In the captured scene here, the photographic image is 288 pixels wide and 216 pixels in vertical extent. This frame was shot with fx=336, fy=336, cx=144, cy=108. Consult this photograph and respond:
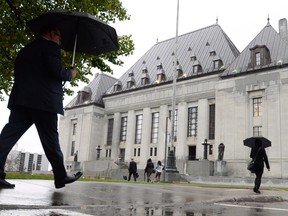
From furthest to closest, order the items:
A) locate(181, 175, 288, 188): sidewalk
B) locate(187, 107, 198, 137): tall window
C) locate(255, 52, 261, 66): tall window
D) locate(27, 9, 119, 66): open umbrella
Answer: locate(187, 107, 198, 137): tall window
locate(255, 52, 261, 66): tall window
locate(181, 175, 288, 188): sidewalk
locate(27, 9, 119, 66): open umbrella

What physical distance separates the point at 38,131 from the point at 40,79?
729mm

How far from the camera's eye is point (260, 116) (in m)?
43.8

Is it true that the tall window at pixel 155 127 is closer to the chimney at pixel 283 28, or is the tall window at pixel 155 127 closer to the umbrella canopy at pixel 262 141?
the chimney at pixel 283 28

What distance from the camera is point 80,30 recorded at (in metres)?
5.83

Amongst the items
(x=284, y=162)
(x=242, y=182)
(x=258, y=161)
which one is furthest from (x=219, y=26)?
(x=258, y=161)

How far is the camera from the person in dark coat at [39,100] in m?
4.61

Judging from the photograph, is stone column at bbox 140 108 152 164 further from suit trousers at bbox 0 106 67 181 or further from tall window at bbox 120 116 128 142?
suit trousers at bbox 0 106 67 181

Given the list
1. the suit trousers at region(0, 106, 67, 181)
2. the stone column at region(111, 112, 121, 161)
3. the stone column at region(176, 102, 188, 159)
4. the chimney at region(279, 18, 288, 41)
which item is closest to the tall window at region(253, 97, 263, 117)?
the stone column at region(176, 102, 188, 159)

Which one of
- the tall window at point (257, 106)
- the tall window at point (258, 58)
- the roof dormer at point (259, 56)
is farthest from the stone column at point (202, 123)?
the tall window at point (258, 58)

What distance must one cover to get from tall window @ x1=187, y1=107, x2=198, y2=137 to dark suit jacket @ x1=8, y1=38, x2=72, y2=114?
157 ft

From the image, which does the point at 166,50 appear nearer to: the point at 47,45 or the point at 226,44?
the point at 226,44

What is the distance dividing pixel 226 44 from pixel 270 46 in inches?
377

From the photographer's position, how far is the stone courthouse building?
43194 millimetres

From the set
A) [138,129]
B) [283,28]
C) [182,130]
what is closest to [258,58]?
[283,28]
